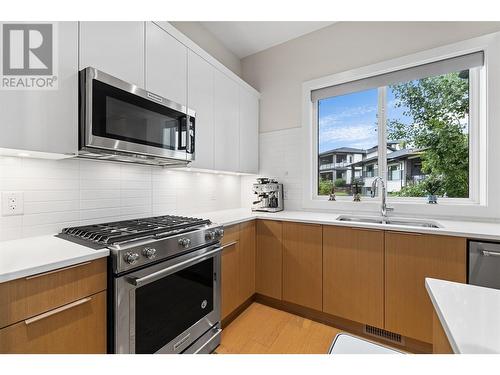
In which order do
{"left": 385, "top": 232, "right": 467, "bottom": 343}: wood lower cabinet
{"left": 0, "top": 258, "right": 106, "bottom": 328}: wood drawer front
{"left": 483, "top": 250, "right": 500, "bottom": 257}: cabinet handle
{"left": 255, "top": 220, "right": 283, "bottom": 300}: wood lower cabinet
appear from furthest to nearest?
{"left": 255, "top": 220, "right": 283, "bottom": 300}: wood lower cabinet
{"left": 385, "top": 232, "right": 467, "bottom": 343}: wood lower cabinet
{"left": 483, "top": 250, "right": 500, "bottom": 257}: cabinet handle
{"left": 0, "top": 258, "right": 106, "bottom": 328}: wood drawer front

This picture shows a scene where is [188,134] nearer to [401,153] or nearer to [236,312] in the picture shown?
[236,312]

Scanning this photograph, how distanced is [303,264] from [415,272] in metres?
0.81

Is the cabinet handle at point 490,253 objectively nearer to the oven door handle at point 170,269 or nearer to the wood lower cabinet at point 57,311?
the oven door handle at point 170,269

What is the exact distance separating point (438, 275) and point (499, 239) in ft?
1.29

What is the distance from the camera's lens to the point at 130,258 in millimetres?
1167

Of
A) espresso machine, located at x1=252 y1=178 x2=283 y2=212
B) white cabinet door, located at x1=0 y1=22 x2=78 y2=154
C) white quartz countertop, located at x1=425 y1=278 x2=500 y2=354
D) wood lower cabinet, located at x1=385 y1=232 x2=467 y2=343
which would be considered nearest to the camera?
white quartz countertop, located at x1=425 y1=278 x2=500 y2=354

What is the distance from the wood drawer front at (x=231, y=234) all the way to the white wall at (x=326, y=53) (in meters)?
1.39

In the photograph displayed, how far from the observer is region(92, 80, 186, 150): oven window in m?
1.28

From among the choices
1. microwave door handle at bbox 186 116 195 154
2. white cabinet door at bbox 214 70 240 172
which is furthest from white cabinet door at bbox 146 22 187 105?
white cabinet door at bbox 214 70 240 172

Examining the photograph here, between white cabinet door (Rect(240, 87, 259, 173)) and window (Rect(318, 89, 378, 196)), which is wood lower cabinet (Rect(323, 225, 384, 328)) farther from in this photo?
white cabinet door (Rect(240, 87, 259, 173))

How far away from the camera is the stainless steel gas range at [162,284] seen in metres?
1.16

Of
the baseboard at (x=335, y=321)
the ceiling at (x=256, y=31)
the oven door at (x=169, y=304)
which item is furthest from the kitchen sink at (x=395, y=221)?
the ceiling at (x=256, y=31)

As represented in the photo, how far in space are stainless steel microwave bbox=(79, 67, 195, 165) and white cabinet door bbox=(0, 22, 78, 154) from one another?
47 mm

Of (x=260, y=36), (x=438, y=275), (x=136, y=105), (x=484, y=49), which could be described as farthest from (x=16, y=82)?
(x=484, y=49)
